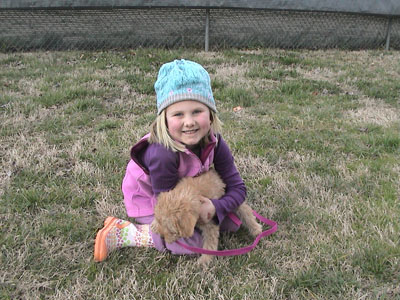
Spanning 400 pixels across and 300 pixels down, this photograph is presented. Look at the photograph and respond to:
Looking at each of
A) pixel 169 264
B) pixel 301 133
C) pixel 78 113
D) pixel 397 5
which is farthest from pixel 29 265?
pixel 397 5

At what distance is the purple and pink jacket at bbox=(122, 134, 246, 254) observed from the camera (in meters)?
2.33

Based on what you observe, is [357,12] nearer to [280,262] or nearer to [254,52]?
[254,52]

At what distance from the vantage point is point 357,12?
9258 millimetres

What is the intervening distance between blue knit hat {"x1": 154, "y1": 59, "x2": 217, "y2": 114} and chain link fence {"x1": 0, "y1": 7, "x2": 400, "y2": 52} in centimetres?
648

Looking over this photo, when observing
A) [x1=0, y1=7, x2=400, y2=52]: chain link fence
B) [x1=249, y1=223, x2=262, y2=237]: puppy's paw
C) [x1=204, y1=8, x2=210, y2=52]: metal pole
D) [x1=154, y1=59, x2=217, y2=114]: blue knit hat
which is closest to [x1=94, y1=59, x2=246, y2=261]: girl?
[x1=154, y1=59, x2=217, y2=114]: blue knit hat

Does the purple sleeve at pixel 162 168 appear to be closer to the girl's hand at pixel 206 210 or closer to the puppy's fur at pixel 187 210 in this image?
the puppy's fur at pixel 187 210

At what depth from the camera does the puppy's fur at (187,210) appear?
79.6 inches

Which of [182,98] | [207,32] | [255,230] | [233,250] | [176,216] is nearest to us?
[176,216]

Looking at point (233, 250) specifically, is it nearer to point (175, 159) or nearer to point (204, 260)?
point (204, 260)

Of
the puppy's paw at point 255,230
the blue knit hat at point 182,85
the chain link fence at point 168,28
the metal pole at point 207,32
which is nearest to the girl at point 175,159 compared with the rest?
the blue knit hat at point 182,85

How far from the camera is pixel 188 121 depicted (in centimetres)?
227

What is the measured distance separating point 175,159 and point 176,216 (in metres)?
0.45

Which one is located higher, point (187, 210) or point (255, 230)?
point (187, 210)


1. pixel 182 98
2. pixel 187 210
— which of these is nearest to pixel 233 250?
pixel 187 210
